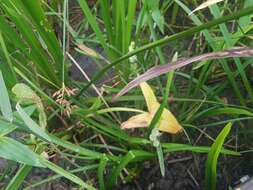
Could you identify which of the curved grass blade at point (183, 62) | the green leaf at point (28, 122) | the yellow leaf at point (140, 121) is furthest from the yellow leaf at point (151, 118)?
the green leaf at point (28, 122)

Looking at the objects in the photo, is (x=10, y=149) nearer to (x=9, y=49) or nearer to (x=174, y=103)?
(x=9, y=49)

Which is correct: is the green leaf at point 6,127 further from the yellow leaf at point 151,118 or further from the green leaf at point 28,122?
the yellow leaf at point 151,118

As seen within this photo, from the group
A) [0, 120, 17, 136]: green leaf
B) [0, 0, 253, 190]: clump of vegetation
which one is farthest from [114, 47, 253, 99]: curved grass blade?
[0, 120, 17, 136]: green leaf

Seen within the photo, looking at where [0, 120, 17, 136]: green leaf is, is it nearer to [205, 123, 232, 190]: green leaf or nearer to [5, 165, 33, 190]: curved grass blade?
[5, 165, 33, 190]: curved grass blade

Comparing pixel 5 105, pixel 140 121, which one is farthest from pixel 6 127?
pixel 140 121

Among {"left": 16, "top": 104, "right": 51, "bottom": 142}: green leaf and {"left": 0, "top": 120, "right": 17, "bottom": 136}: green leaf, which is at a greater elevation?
{"left": 16, "top": 104, "right": 51, "bottom": 142}: green leaf

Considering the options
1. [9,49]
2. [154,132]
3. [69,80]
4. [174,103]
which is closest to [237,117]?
[174,103]

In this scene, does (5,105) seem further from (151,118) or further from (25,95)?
(151,118)
